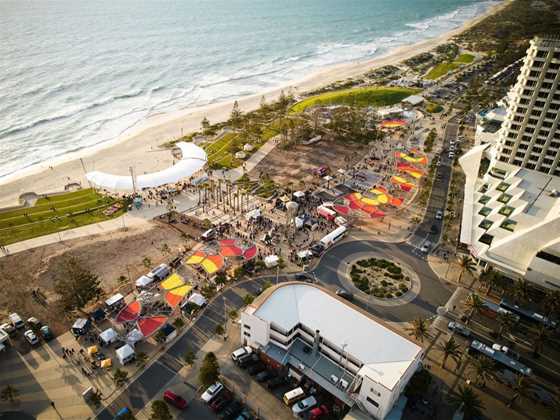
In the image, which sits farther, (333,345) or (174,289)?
(174,289)

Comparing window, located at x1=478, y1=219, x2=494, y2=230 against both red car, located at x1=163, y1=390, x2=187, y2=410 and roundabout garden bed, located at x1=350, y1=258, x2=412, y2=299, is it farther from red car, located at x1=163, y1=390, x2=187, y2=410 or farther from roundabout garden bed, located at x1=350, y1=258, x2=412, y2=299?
red car, located at x1=163, y1=390, x2=187, y2=410

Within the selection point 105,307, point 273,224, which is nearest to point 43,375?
point 105,307

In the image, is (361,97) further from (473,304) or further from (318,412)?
(318,412)

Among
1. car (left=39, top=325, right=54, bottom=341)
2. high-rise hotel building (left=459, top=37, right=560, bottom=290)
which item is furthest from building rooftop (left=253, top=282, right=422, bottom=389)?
car (left=39, top=325, right=54, bottom=341)

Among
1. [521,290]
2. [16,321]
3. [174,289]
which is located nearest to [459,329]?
[521,290]

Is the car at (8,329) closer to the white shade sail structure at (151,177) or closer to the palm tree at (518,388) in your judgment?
the white shade sail structure at (151,177)

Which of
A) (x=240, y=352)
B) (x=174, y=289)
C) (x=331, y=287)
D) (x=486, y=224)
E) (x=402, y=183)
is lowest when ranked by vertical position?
(x=402, y=183)
